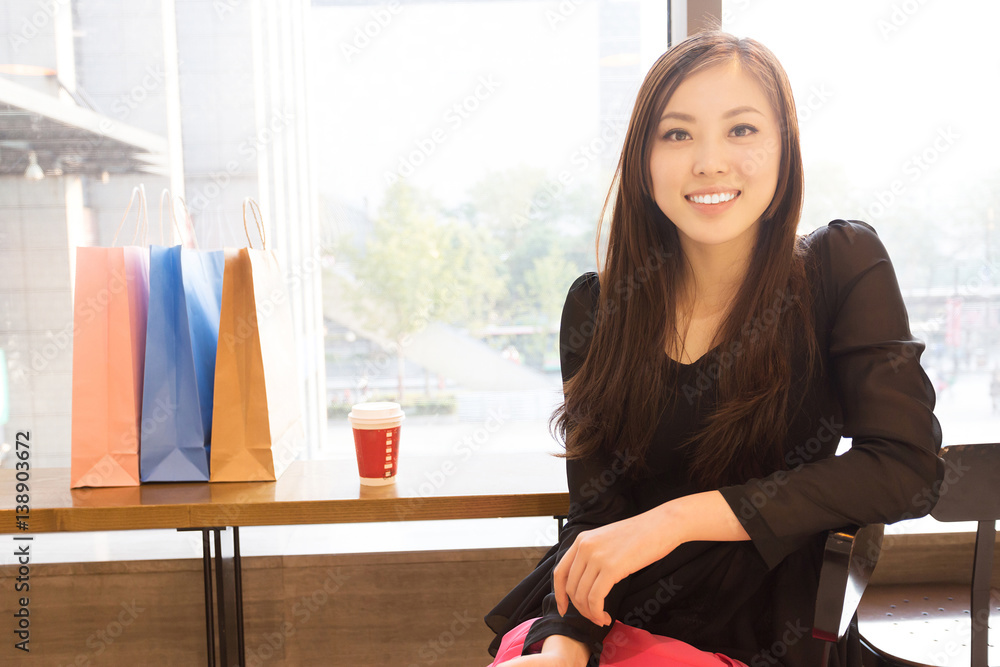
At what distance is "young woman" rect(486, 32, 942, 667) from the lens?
870mm

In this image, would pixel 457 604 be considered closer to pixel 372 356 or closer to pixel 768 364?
pixel 372 356

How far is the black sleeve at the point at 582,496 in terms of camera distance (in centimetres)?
89

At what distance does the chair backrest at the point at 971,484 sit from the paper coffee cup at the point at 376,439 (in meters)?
0.90

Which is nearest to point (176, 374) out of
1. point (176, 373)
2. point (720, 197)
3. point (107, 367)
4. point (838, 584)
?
point (176, 373)

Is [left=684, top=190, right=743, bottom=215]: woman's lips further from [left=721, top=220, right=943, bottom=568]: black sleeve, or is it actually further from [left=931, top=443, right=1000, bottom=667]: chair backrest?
[left=931, top=443, right=1000, bottom=667]: chair backrest

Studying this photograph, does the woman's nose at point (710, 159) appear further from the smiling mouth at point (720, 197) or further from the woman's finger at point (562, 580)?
the woman's finger at point (562, 580)

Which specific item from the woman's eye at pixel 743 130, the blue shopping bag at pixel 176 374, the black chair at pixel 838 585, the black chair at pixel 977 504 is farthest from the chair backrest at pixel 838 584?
the blue shopping bag at pixel 176 374

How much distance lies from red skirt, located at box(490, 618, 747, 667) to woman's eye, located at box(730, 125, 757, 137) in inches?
28.4

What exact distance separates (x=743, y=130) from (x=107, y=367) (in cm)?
120

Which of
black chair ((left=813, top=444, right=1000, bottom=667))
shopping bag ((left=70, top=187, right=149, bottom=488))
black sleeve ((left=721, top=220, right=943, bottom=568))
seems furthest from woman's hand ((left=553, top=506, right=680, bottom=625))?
shopping bag ((left=70, top=187, right=149, bottom=488))

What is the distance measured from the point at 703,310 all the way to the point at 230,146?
1250 millimetres

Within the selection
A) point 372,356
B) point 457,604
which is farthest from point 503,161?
point 457,604

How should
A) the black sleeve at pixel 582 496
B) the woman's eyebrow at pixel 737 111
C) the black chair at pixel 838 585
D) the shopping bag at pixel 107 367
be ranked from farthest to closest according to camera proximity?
1. the shopping bag at pixel 107 367
2. the woman's eyebrow at pixel 737 111
3. the black sleeve at pixel 582 496
4. the black chair at pixel 838 585

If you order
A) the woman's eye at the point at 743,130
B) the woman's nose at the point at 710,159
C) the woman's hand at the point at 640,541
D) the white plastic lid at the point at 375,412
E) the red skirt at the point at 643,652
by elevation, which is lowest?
the red skirt at the point at 643,652
